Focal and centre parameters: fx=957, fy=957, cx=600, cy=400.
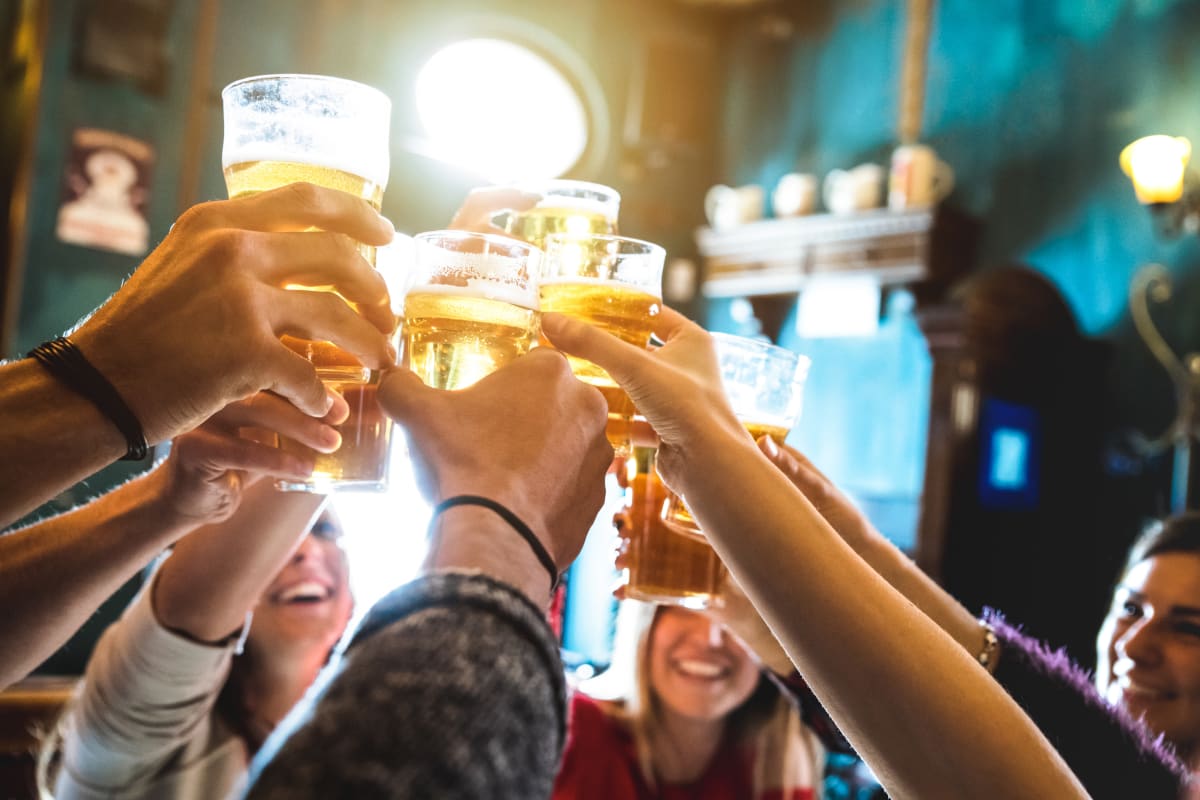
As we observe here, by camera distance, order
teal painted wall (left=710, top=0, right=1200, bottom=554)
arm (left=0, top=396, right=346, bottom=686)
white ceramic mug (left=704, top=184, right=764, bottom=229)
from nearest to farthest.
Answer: arm (left=0, top=396, right=346, bottom=686) < teal painted wall (left=710, top=0, right=1200, bottom=554) < white ceramic mug (left=704, top=184, right=764, bottom=229)

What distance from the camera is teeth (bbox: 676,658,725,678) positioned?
2.54 m

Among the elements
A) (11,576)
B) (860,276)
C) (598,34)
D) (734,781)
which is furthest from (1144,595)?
(598,34)

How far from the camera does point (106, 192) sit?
16.5ft

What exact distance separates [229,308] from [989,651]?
3.61ft

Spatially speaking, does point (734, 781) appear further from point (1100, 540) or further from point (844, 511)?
point (1100, 540)

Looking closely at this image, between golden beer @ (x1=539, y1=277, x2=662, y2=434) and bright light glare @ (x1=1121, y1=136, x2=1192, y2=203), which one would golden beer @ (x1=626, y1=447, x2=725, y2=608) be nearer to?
golden beer @ (x1=539, y1=277, x2=662, y2=434)

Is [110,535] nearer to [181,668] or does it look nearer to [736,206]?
[181,668]

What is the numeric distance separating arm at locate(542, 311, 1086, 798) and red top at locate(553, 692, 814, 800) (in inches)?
64.3

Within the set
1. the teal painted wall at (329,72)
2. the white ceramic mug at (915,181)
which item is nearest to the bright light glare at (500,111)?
the teal painted wall at (329,72)

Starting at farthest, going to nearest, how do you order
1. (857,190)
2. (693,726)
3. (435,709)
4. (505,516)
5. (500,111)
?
(500,111)
(857,190)
(693,726)
(505,516)
(435,709)

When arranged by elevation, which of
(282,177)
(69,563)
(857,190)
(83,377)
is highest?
(857,190)

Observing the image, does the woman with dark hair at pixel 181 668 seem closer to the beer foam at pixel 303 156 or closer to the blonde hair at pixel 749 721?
the beer foam at pixel 303 156

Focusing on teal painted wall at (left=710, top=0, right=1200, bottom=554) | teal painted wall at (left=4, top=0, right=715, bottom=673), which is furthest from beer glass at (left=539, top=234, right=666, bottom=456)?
teal painted wall at (left=710, top=0, right=1200, bottom=554)

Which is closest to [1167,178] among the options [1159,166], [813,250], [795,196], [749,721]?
[1159,166]
